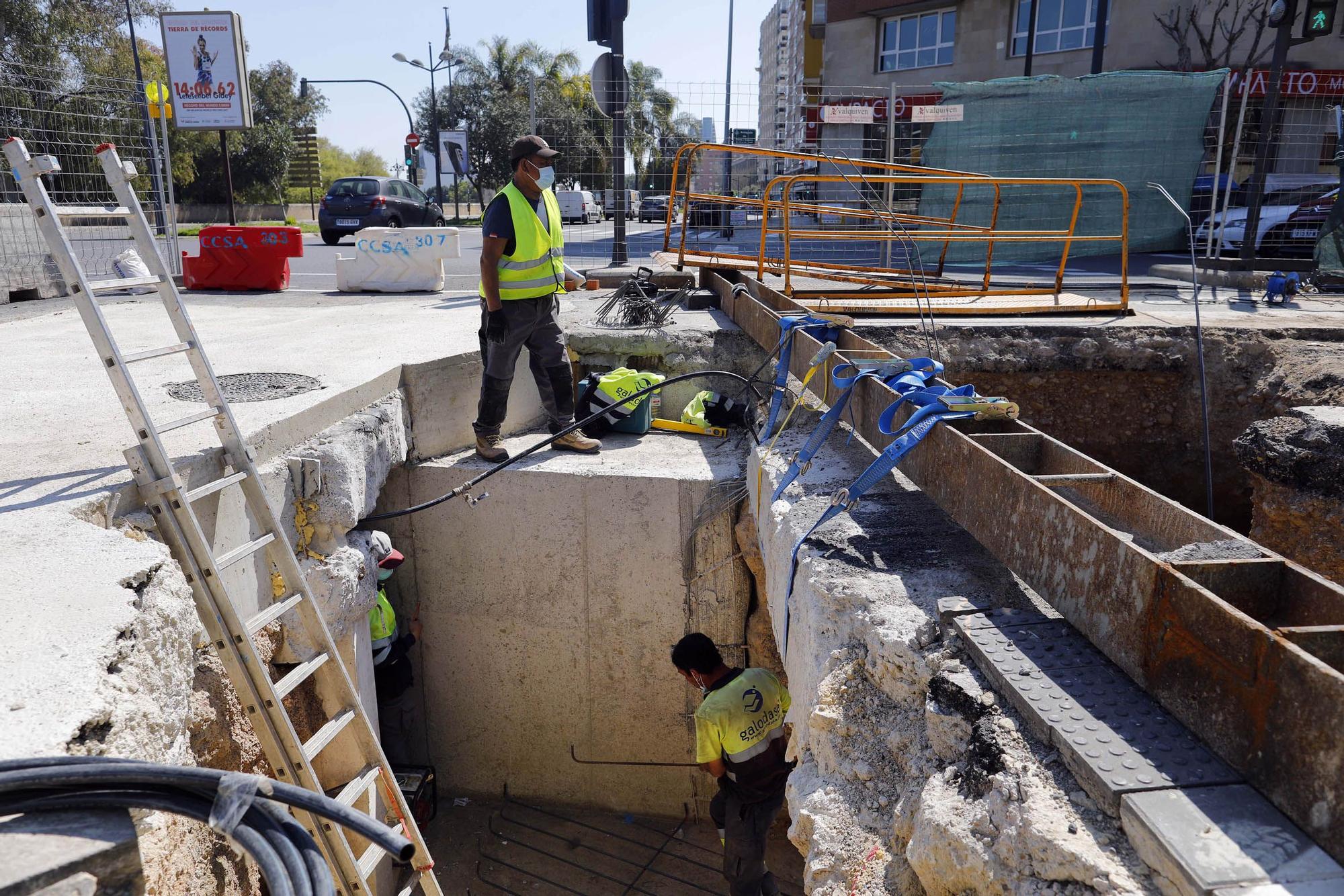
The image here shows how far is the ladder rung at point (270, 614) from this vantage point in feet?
10.6

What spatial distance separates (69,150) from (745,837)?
1004cm

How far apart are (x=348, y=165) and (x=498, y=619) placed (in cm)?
7335

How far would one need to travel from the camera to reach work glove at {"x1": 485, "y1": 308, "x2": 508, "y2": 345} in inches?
212

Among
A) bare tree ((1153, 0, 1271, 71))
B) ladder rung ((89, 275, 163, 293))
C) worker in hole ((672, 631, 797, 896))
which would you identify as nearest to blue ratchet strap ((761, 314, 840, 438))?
worker in hole ((672, 631, 797, 896))

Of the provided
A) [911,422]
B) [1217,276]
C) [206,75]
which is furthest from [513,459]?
[206,75]

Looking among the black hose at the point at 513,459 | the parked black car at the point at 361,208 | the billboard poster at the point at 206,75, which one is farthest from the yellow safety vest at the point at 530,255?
the parked black car at the point at 361,208

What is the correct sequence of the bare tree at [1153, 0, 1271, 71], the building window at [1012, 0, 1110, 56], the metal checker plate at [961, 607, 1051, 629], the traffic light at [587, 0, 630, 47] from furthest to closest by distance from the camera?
1. the building window at [1012, 0, 1110, 56]
2. the bare tree at [1153, 0, 1271, 71]
3. the traffic light at [587, 0, 630, 47]
4. the metal checker plate at [961, 607, 1051, 629]

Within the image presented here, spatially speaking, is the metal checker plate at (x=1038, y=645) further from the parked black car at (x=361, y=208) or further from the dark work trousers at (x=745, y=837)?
the parked black car at (x=361, y=208)

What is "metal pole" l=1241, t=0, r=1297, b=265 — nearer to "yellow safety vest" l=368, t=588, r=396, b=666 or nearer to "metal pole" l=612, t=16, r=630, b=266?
"metal pole" l=612, t=16, r=630, b=266

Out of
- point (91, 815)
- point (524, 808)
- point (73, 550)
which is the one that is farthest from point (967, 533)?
point (524, 808)

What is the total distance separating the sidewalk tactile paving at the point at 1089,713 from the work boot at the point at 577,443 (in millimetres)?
3808

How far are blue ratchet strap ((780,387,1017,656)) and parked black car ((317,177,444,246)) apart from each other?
62.5 ft

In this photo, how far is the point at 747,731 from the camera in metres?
4.56

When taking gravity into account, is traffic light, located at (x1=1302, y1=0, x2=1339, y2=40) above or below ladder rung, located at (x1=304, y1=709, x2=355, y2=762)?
above
